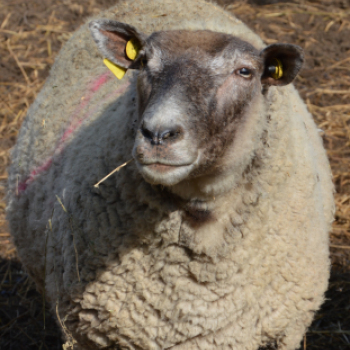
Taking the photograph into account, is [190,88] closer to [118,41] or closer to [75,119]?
[118,41]

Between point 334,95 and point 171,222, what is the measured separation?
3.80 meters

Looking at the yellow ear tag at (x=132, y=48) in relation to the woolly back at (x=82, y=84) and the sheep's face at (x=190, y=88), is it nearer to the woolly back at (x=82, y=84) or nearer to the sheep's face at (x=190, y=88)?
the sheep's face at (x=190, y=88)

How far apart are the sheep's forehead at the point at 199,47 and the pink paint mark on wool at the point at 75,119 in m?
0.69

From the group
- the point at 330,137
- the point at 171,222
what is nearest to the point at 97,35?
the point at 171,222

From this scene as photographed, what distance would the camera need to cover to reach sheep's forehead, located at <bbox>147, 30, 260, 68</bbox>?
223cm

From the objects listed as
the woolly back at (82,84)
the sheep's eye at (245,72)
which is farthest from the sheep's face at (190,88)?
the woolly back at (82,84)

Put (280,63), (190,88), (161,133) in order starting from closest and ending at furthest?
(161,133) < (190,88) < (280,63)

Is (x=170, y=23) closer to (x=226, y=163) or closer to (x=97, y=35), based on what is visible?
(x=97, y=35)

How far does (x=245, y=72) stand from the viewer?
2311 millimetres

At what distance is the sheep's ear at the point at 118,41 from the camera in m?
2.40

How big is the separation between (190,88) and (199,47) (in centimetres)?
24

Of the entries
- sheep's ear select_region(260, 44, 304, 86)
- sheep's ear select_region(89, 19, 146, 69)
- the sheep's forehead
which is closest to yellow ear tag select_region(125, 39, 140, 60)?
sheep's ear select_region(89, 19, 146, 69)

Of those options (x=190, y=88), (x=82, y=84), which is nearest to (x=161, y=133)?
(x=190, y=88)

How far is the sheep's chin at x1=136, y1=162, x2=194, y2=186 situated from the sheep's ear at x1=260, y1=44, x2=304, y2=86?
0.69 metres
